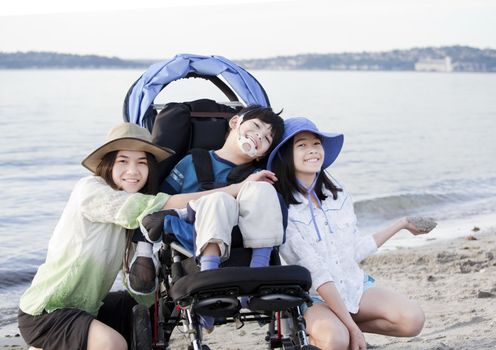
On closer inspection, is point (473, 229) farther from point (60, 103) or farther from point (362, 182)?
point (60, 103)

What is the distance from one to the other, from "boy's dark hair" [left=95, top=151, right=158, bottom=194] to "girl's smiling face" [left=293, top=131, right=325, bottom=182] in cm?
71

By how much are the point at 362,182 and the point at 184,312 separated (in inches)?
425

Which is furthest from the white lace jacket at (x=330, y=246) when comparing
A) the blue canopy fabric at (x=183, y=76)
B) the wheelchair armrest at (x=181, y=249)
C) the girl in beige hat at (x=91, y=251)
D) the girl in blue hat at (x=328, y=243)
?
the blue canopy fabric at (x=183, y=76)

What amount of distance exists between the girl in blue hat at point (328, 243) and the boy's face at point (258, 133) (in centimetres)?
6

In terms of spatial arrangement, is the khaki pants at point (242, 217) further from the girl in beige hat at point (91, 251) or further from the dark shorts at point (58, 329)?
the dark shorts at point (58, 329)

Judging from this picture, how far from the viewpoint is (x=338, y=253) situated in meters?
4.87

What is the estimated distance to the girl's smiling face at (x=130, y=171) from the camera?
185 inches

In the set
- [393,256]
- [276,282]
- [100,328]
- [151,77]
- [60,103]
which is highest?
[151,77]

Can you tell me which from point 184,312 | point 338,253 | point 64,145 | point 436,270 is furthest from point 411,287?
point 64,145

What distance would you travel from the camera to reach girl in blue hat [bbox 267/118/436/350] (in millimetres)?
4672

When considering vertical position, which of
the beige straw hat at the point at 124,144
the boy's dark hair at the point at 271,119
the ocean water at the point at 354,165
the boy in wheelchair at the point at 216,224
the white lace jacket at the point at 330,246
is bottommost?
the ocean water at the point at 354,165

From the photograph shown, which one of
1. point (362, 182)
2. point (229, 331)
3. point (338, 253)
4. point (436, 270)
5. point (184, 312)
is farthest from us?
point (362, 182)

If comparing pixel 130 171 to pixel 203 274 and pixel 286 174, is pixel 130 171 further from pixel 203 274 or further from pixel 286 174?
pixel 203 274

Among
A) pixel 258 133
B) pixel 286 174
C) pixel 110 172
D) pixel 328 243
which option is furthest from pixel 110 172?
pixel 328 243
